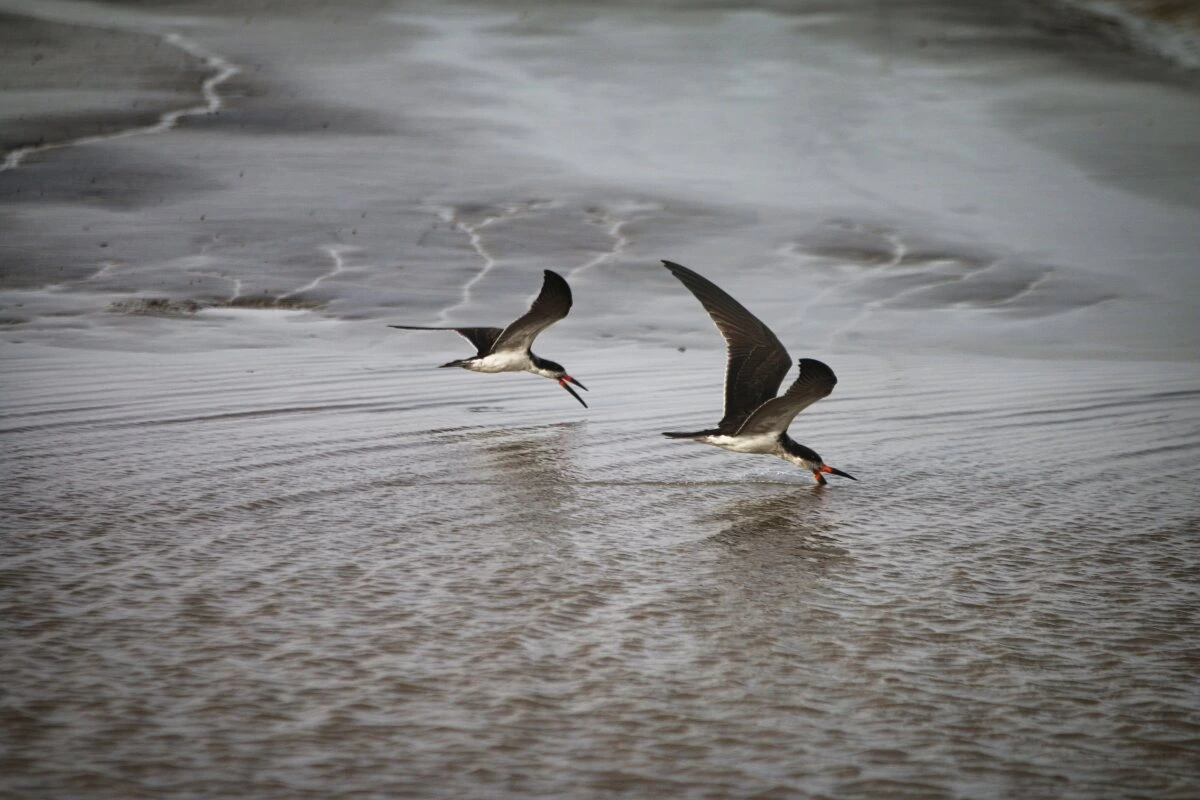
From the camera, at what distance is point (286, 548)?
5.34 m

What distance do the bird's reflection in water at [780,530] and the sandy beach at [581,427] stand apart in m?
0.04

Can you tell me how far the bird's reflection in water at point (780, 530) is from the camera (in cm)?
556

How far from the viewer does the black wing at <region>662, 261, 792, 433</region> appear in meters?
7.25

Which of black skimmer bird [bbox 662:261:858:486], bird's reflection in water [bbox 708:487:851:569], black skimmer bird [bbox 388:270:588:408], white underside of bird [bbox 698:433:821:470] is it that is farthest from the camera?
black skimmer bird [bbox 388:270:588:408]

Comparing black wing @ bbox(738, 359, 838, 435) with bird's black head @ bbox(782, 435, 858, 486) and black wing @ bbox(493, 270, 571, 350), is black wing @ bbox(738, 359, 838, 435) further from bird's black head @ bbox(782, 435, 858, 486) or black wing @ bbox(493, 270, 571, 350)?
black wing @ bbox(493, 270, 571, 350)

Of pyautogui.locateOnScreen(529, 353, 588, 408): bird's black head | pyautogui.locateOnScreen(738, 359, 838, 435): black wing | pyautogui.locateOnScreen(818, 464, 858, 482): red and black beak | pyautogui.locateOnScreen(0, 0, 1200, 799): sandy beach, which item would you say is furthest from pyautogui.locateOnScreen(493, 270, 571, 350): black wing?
pyautogui.locateOnScreen(818, 464, 858, 482): red and black beak

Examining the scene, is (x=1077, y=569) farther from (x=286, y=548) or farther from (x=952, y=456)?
(x=286, y=548)

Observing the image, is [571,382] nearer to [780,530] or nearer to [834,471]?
[834,471]

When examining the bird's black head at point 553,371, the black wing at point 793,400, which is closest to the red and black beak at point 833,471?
the black wing at point 793,400

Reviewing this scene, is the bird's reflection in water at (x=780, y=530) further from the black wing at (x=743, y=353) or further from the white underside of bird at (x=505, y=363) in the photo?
the white underside of bird at (x=505, y=363)

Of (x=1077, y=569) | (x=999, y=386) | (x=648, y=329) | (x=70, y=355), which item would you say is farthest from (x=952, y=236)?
(x=1077, y=569)

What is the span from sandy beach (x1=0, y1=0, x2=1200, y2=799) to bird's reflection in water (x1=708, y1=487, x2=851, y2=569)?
0.12 ft

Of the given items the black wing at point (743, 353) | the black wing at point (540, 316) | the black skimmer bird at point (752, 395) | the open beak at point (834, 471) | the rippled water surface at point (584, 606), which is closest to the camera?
the rippled water surface at point (584, 606)

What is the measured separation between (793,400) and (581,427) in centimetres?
172
